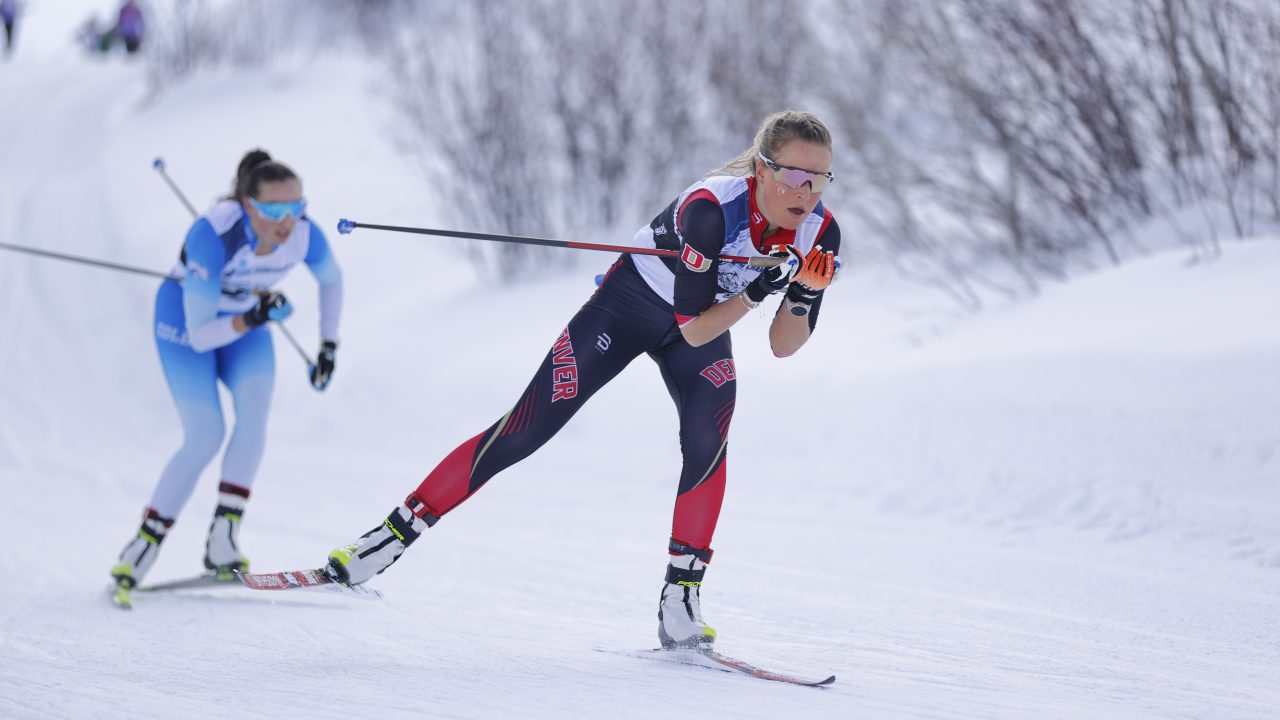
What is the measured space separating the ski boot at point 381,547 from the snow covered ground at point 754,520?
284mm

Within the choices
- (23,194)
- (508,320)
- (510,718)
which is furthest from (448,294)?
(510,718)

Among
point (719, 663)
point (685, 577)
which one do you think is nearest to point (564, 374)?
point (685, 577)

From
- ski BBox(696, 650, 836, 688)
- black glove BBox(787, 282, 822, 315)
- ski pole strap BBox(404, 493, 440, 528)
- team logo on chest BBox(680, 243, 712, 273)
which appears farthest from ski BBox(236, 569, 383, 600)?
black glove BBox(787, 282, 822, 315)

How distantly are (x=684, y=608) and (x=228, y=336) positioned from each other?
2519mm

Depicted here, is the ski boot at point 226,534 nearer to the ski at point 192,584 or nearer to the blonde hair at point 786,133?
the ski at point 192,584

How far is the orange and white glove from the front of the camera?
11.3 ft

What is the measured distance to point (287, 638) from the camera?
4.36 m

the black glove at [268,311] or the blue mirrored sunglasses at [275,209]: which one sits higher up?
the blue mirrored sunglasses at [275,209]

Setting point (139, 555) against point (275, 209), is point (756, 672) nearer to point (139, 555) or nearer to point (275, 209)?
point (275, 209)

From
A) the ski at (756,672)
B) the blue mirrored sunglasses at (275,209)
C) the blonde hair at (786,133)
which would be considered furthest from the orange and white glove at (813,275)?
the blue mirrored sunglasses at (275,209)

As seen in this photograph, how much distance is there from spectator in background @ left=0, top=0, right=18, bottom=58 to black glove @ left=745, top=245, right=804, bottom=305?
2678 centimetres

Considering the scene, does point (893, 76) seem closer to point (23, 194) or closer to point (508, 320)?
point (508, 320)

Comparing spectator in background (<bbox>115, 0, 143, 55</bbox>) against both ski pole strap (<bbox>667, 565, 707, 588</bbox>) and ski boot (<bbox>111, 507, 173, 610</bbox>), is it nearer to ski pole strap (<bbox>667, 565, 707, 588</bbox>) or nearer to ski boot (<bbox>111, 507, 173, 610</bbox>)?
ski boot (<bbox>111, 507, 173, 610</bbox>)

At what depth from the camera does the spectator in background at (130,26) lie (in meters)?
26.5
